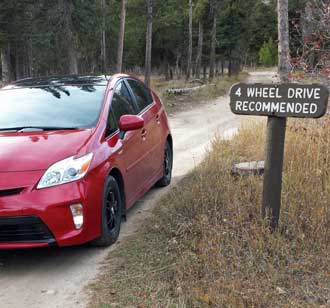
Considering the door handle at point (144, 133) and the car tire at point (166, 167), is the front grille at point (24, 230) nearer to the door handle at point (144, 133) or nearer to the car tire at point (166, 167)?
the door handle at point (144, 133)

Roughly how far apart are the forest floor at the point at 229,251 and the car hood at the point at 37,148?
1077 mm

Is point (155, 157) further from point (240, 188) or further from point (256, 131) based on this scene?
point (256, 131)

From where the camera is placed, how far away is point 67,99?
5508 millimetres

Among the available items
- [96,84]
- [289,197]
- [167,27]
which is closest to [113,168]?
[96,84]

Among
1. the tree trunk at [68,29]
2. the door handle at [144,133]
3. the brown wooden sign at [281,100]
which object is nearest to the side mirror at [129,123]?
the door handle at [144,133]

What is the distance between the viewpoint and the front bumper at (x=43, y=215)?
4164 millimetres

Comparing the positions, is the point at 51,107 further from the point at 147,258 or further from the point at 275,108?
the point at 275,108

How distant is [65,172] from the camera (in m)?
4.32

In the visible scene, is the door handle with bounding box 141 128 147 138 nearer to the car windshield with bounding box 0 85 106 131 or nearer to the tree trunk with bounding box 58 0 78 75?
the car windshield with bounding box 0 85 106 131

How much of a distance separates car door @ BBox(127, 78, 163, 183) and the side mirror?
29.8 inches

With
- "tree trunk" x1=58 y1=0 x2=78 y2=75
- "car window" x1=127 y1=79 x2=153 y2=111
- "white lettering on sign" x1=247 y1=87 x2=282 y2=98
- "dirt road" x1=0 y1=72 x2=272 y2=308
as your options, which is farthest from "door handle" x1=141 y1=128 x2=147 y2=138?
"tree trunk" x1=58 y1=0 x2=78 y2=75

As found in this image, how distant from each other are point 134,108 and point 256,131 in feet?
11.1

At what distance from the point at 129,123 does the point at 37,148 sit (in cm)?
110

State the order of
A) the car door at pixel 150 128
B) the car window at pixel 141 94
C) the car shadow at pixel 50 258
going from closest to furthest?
the car shadow at pixel 50 258 < the car door at pixel 150 128 < the car window at pixel 141 94
